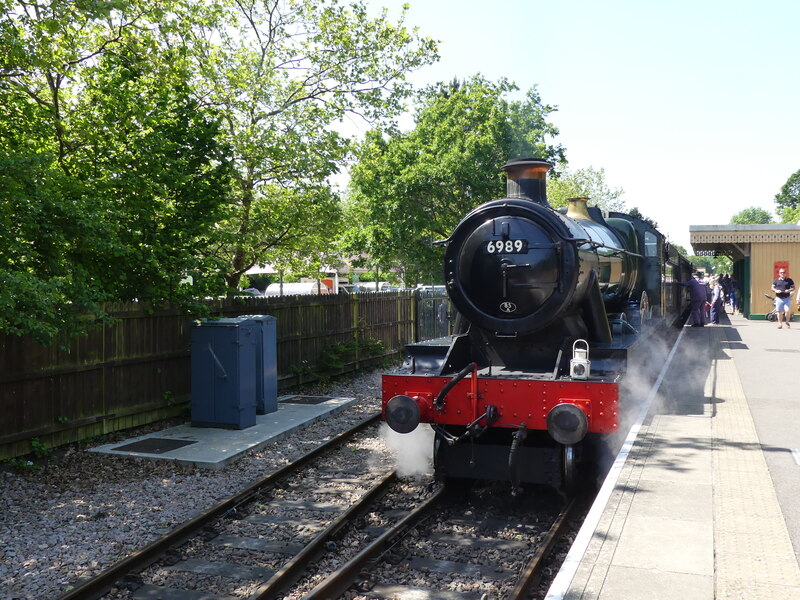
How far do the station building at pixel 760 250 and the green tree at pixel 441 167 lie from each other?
696 centimetres

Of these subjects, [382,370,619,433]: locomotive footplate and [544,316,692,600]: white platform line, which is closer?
[544,316,692,600]: white platform line

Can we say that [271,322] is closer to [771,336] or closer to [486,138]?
[486,138]

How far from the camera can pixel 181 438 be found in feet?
26.4

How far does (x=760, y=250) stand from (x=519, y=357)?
1977cm

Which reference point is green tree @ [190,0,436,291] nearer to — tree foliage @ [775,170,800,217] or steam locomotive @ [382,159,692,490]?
steam locomotive @ [382,159,692,490]

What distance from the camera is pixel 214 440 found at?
7914mm

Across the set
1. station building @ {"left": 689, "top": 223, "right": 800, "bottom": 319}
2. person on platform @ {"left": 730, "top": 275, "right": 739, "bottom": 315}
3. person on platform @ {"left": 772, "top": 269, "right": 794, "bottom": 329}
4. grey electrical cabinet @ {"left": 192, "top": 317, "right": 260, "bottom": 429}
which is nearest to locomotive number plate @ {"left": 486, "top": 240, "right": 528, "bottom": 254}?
grey electrical cabinet @ {"left": 192, "top": 317, "right": 260, "bottom": 429}

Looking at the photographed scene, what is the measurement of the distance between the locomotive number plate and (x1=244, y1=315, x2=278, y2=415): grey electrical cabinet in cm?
408

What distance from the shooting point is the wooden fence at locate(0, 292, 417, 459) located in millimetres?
6957

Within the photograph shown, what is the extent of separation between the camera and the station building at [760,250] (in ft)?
72.5

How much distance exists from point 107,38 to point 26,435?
18.2 ft

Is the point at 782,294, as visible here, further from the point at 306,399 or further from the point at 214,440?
the point at 214,440

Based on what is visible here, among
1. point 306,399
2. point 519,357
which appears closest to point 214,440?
point 306,399

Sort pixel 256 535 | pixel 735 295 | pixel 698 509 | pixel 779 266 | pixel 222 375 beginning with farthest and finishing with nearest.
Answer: pixel 735 295, pixel 779 266, pixel 222 375, pixel 256 535, pixel 698 509
